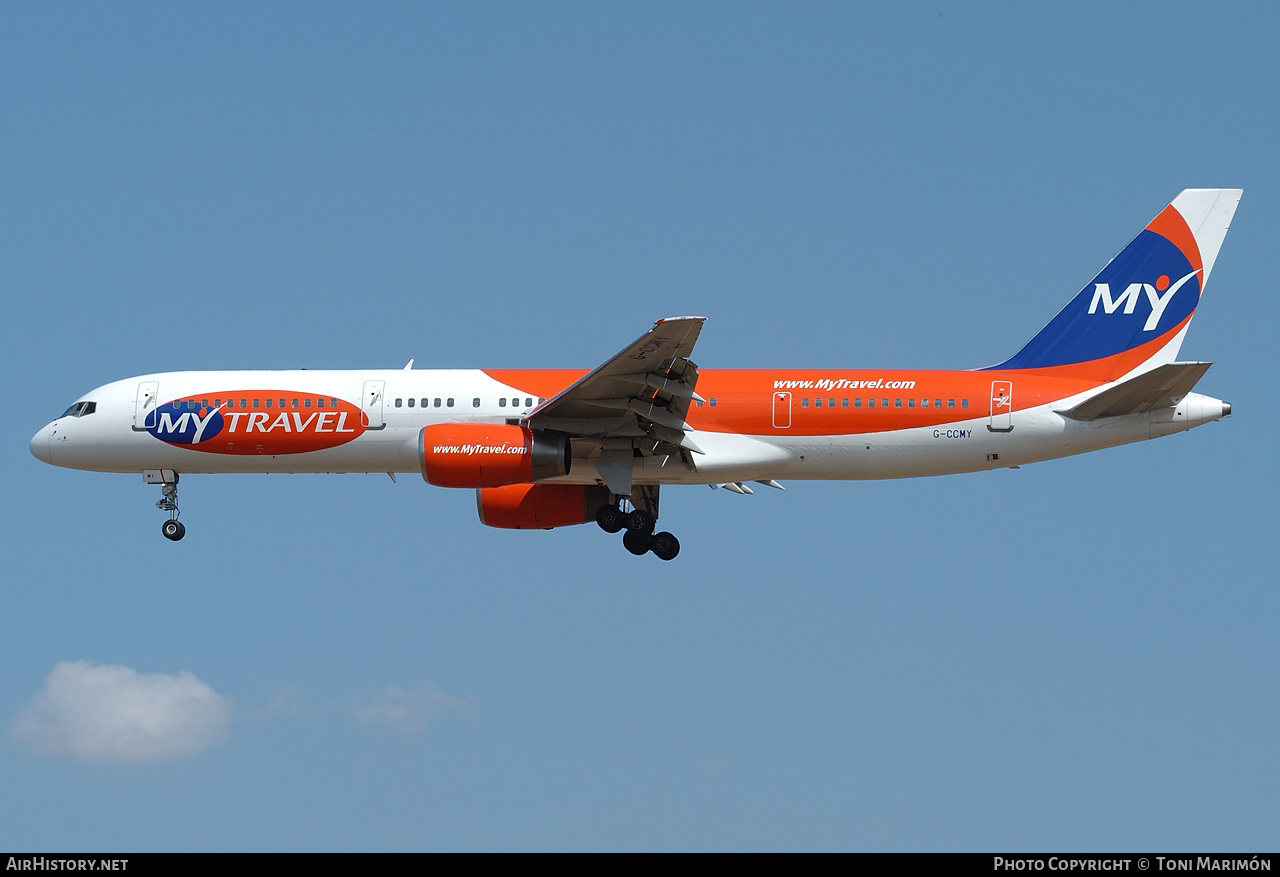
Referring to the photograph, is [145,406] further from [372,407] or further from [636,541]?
[636,541]

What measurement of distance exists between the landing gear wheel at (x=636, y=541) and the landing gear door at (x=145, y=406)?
11.5 meters

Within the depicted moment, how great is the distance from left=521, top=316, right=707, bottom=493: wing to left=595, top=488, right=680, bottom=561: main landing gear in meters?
1.96

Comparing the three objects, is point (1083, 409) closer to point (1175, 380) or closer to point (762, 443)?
point (1175, 380)

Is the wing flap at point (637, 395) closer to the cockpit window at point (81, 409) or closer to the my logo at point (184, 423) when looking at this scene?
the my logo at point (184, 423)

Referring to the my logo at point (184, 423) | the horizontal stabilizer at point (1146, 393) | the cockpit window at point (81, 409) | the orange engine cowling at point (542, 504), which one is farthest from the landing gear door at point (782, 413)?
the cockpit window at point (81, 409)

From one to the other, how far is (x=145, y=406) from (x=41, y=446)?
3.03 meters

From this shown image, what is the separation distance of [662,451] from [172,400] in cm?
1177

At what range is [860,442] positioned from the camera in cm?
3531

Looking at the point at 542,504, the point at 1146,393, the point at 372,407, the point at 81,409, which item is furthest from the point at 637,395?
the point at 81,409

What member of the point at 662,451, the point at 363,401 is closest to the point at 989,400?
the point at 662,451

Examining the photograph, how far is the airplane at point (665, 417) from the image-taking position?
34.3m
